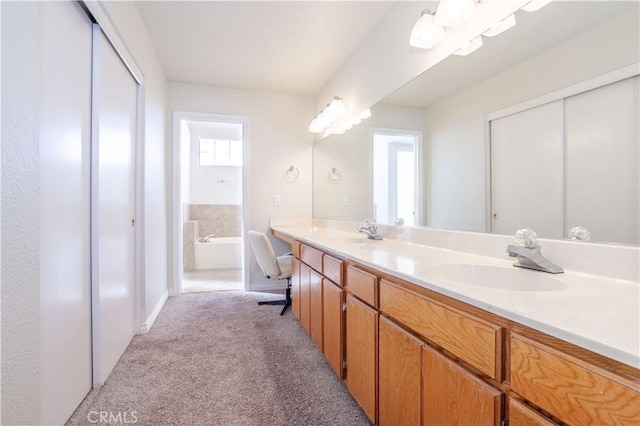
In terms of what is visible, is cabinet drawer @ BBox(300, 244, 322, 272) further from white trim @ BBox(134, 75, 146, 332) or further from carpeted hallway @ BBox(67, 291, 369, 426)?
white trim @ BBox(134, 75, 146, 332)

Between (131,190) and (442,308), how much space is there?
7.10 ft

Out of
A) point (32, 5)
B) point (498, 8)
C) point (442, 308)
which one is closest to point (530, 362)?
point (442, 308)

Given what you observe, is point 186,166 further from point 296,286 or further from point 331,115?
point 296,286

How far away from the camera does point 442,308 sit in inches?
32.2

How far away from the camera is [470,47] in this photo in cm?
139

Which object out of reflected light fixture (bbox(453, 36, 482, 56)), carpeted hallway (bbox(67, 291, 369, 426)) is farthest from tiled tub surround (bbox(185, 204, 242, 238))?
reflected light fixture (bbox(453, 36, 482, 56))

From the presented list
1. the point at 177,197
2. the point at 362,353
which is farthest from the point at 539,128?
the point at 177,197

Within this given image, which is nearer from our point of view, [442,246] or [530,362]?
[530,362]

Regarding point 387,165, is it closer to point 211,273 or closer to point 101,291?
point 101,291

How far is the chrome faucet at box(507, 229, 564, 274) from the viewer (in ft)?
3.15

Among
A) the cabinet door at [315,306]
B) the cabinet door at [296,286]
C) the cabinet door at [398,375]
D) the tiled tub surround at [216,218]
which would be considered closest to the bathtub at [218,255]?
the tiled tub surround at [216,218]

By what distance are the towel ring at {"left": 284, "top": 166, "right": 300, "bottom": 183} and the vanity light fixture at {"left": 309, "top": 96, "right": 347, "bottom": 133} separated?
542 millimetres

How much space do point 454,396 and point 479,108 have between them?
122 cm

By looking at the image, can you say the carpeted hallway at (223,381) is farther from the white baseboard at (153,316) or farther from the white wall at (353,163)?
the white wall at (353,163)
